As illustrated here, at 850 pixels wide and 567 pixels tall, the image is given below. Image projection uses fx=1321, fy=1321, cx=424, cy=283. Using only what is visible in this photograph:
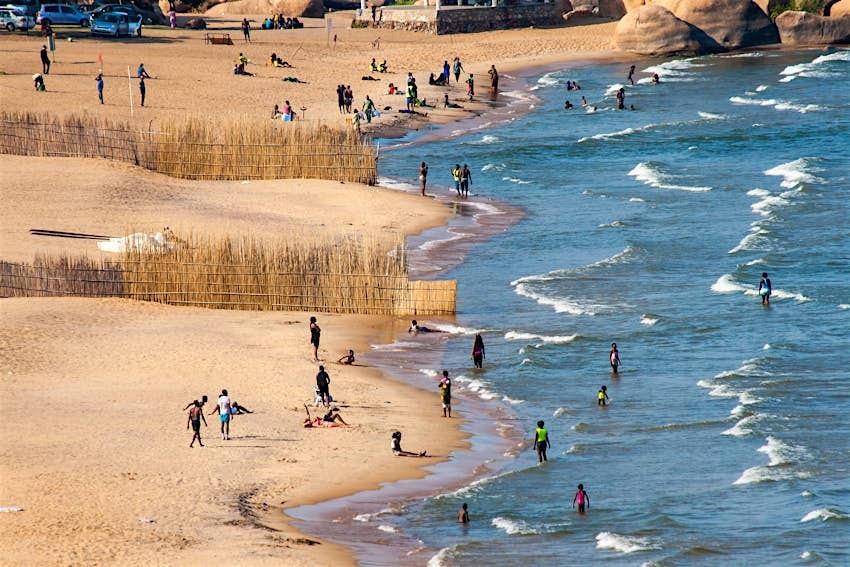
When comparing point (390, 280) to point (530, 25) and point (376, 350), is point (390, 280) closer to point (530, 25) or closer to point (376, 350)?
point (376, 350)

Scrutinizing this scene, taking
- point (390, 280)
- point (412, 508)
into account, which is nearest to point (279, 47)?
point (390, 280)

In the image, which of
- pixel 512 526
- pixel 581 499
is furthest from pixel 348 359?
pixel 581 499

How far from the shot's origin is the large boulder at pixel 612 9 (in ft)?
323

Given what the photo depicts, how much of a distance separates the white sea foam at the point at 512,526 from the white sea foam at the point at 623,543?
123cm

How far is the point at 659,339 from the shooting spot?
34.1m

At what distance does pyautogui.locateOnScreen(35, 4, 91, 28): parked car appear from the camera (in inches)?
3160

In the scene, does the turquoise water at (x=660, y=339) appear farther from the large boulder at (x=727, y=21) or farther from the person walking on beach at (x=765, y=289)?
the large boulder at (x=727, y=21)

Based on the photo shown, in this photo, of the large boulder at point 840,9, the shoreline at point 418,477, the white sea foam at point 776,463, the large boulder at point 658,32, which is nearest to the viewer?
the shoreline at point 418,477

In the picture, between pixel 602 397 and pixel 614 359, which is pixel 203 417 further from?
pixel 614 359

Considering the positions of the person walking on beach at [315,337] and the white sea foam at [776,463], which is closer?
the white sea foam at [776,463]

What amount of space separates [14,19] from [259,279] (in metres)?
47.0

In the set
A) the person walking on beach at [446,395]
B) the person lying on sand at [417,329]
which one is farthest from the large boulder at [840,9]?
the person walking on beach at [446,395]

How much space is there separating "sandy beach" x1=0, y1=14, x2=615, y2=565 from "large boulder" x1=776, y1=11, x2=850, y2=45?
47.3 metres

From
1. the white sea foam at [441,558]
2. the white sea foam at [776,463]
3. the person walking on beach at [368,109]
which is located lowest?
the white sea foam at [441,558]
